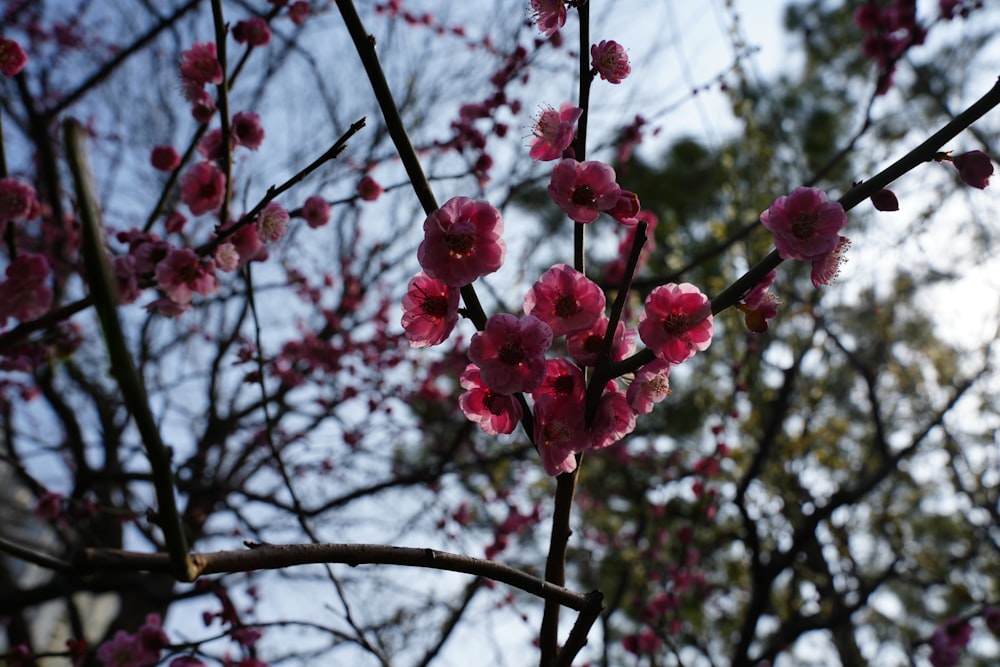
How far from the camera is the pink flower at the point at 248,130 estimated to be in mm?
2447

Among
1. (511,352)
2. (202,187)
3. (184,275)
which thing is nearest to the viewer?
(511,352)

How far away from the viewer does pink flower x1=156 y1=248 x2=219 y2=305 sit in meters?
2.12

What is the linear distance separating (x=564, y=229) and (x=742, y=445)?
3.49m

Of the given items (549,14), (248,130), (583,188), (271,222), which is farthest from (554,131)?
(248,130)

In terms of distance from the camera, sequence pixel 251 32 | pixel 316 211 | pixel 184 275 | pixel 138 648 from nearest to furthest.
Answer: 1. pixel 184 275
2. pixel 138 648
3. pixel 316 211
4. pixel 251 32

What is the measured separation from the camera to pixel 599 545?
7.20 meters

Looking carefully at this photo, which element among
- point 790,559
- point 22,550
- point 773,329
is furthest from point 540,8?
Result: point 773,329

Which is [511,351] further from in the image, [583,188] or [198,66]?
[198,66]

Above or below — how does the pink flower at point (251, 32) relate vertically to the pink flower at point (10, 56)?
above

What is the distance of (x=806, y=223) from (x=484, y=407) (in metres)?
0.76

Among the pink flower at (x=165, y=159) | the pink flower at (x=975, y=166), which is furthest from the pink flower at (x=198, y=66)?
the pink flower at (x=975, y=166)

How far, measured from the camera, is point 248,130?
246cm

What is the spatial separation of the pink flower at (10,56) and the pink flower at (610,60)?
213 centimetres

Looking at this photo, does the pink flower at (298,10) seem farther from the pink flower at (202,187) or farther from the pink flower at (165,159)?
the pink flower at (202,187)
